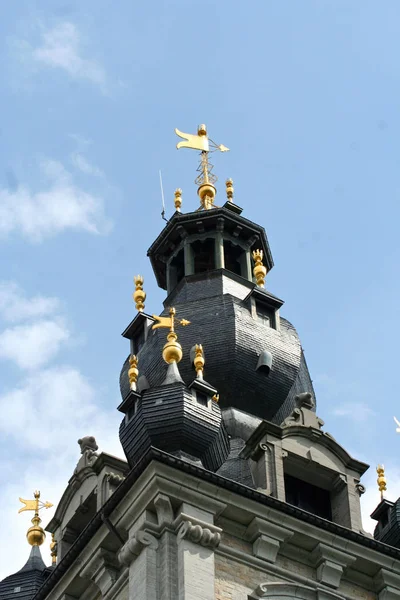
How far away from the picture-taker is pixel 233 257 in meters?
47.4

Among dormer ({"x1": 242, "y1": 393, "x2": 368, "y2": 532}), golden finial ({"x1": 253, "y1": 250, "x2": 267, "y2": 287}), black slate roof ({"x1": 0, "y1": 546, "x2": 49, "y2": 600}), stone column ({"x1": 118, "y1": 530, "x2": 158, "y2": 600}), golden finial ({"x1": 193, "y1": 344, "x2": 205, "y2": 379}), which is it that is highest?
golden finial ({"x1": 253, "y1": 250, "x2": 267, "y2": 287})

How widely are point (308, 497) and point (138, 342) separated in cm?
738

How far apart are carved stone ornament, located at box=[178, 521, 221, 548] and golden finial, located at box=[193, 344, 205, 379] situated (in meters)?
4.71

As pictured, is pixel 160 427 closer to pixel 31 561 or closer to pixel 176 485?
pixel 176 485

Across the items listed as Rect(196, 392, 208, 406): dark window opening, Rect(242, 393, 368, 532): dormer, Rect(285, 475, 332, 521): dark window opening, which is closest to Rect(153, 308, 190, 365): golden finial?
Rect(196, 392, 208, 406): dark window opening

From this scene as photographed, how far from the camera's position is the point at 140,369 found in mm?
42500

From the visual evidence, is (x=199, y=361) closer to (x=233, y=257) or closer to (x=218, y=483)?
(x=218, y=483)

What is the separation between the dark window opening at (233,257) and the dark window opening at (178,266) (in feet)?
3.55

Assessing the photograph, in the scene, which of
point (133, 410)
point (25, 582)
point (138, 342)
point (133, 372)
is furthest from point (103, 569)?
point (138, 342)

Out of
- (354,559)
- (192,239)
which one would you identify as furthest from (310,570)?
(192,239)

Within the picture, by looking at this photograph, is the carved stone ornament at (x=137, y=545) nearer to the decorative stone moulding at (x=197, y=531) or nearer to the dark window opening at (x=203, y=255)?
the decorative stone moulding at (x=197, y=531)

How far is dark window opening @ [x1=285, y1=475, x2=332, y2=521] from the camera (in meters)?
38.1

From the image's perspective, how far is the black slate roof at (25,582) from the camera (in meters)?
39.4

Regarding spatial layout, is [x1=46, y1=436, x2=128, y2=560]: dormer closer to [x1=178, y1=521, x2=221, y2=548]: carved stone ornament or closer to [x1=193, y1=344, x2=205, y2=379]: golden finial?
[x1=193, y1=344, x2=205, y2=379]: golden finial
